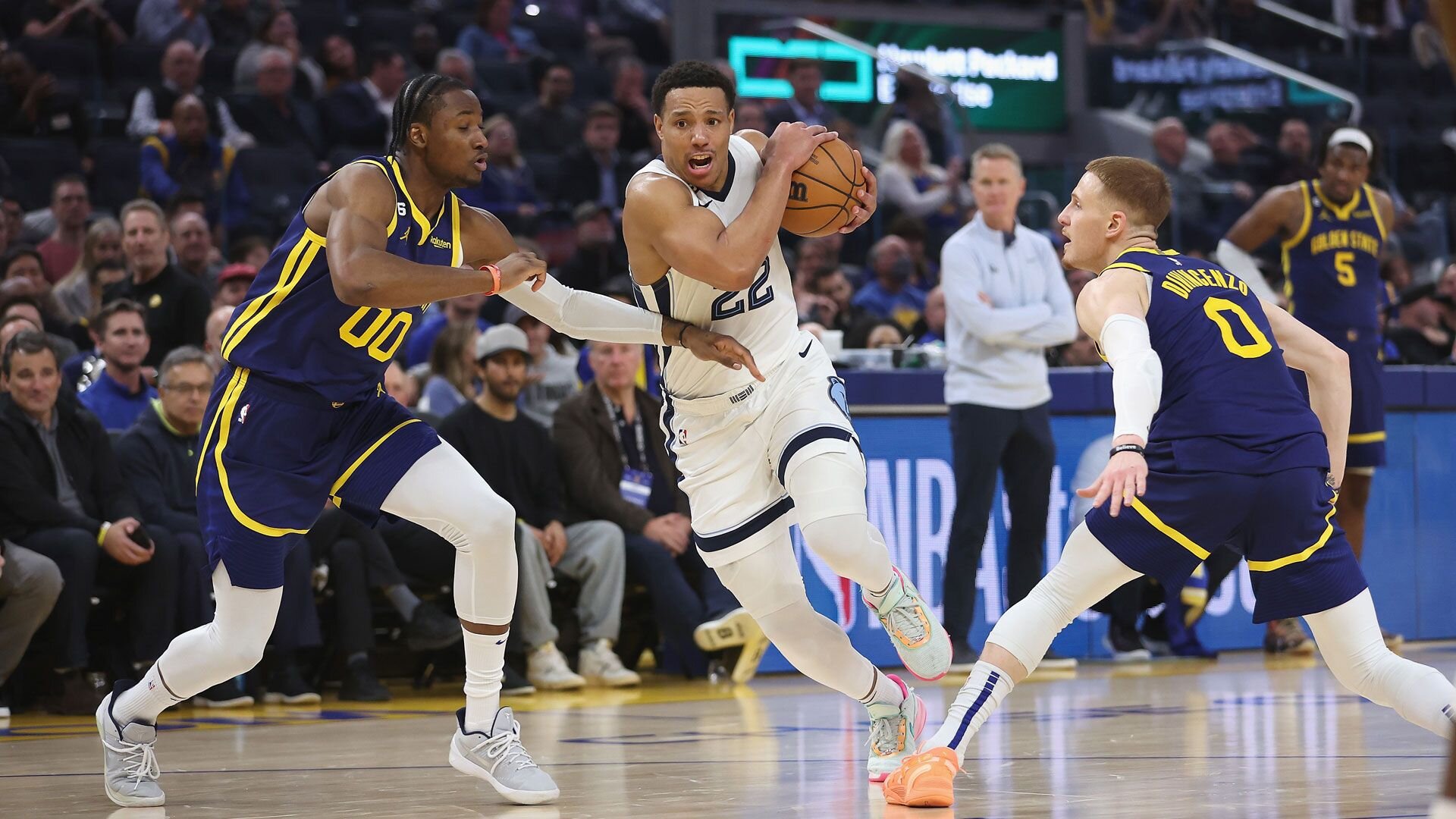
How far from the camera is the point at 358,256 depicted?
461 cm

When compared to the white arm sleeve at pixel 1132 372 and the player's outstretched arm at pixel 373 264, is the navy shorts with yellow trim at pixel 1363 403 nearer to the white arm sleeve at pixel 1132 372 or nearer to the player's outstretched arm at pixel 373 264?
the white arm sleeve at pixel 1132 372

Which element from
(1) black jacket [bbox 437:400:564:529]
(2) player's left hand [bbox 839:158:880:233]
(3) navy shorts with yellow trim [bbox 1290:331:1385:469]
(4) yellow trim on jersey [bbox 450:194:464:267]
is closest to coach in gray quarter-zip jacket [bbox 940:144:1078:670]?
(3) navy shorts with yellow trim [bbox 1290:331:1385:469]

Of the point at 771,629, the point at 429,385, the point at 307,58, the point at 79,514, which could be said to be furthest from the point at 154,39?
the point at 771,629

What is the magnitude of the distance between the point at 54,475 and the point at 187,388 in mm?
686

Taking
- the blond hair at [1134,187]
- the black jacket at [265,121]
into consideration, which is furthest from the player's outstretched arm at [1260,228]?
the black jacket at [265,121]

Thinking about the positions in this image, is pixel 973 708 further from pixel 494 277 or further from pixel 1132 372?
pixel 494 277

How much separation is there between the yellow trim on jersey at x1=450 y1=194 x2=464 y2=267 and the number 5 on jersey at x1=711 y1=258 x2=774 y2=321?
76cm

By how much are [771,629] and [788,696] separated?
292cm

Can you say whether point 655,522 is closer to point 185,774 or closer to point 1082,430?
point 1082,430

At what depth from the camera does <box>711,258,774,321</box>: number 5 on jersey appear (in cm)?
503

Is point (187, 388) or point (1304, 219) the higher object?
point (1304, 219)

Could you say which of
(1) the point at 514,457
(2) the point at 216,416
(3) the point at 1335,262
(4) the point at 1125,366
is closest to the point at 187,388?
(1) the point at 514,457

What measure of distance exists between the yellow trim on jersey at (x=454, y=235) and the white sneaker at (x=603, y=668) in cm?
381

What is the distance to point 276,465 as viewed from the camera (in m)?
4.91
